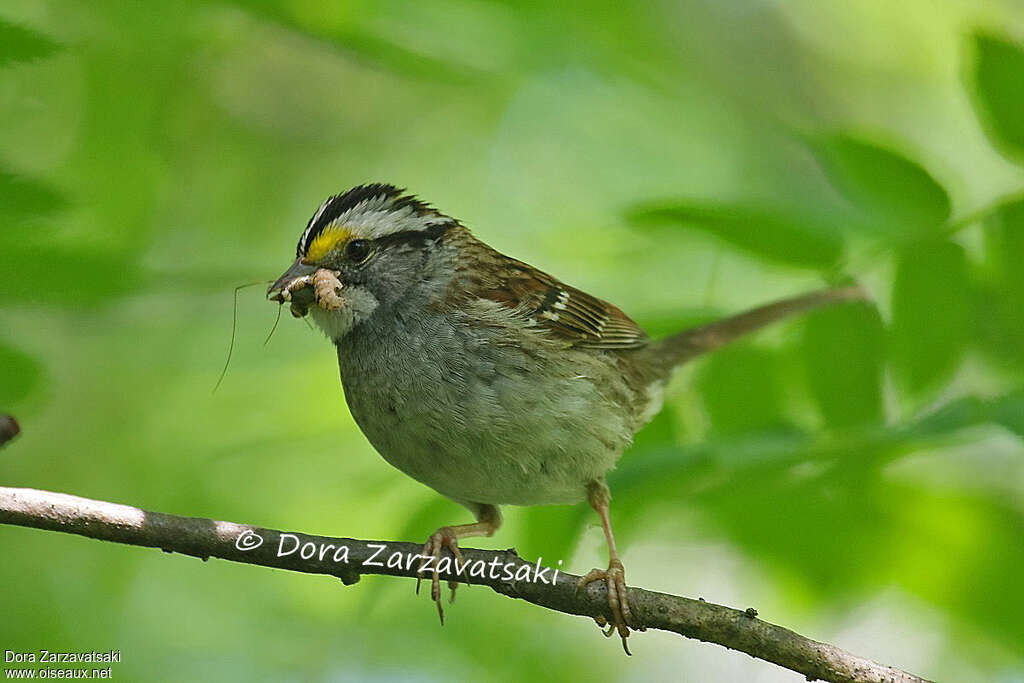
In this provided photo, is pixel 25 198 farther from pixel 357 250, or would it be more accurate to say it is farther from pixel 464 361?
pixel 464 361

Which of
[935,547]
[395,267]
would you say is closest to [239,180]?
[395,267]

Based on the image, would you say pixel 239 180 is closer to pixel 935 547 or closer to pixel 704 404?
pixel 704 404

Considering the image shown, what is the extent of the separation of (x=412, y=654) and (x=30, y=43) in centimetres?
277

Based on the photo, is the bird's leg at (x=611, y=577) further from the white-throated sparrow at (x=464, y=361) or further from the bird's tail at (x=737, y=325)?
the bird's tail at (x=737, y=325)

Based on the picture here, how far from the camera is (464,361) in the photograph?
137 inches

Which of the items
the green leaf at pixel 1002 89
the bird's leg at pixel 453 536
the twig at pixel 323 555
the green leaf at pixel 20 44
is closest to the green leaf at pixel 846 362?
the green leaf at pixel 1002 89

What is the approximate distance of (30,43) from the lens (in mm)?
2910

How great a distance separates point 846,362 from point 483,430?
3.97ft

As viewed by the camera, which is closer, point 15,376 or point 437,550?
point 15,376

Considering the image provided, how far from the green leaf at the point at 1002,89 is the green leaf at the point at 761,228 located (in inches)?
22.9

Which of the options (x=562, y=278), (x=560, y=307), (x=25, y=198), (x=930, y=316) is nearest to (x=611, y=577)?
(x=560, y=307)

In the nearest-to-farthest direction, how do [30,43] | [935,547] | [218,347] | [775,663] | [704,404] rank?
[775,663] → [30,43] → [704,404] → [935,547] → [218,347]

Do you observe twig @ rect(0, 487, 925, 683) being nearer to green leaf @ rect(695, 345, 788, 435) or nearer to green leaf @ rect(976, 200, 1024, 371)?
green leaf @ rect(695, 345, 788, 435)

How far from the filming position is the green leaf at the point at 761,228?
3.40 metres
